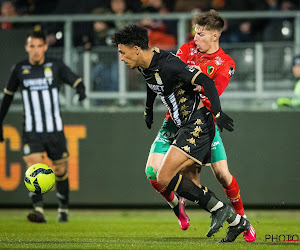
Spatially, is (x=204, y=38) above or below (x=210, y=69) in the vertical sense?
above

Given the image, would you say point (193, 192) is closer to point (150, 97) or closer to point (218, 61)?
point (150, 97)

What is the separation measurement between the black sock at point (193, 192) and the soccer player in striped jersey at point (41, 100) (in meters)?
3.60

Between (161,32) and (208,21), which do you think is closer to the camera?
(208,21)

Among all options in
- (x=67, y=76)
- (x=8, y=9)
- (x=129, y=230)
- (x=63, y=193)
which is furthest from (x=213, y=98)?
(x=8, y=9)

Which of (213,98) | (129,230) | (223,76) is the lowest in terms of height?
(129,230)

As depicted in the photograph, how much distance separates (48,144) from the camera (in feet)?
33.3

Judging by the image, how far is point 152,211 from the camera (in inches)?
473

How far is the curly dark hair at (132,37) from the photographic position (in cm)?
679

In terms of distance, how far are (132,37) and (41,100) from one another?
3753 millimetres

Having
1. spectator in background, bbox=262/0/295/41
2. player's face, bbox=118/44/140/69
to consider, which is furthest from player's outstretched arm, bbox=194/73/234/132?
spectator in background, bbox=262/0/295/41

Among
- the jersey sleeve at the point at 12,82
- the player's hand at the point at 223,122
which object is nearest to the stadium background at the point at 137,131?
the jersey sleeve at the point at 12,82

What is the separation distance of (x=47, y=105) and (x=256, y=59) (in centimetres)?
363

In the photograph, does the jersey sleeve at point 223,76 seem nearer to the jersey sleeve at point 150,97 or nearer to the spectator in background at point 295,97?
the jersey sleeve at point 150,97

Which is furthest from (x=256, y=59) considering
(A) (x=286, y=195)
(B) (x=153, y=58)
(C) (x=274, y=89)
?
(B) (x=153, y=58)
